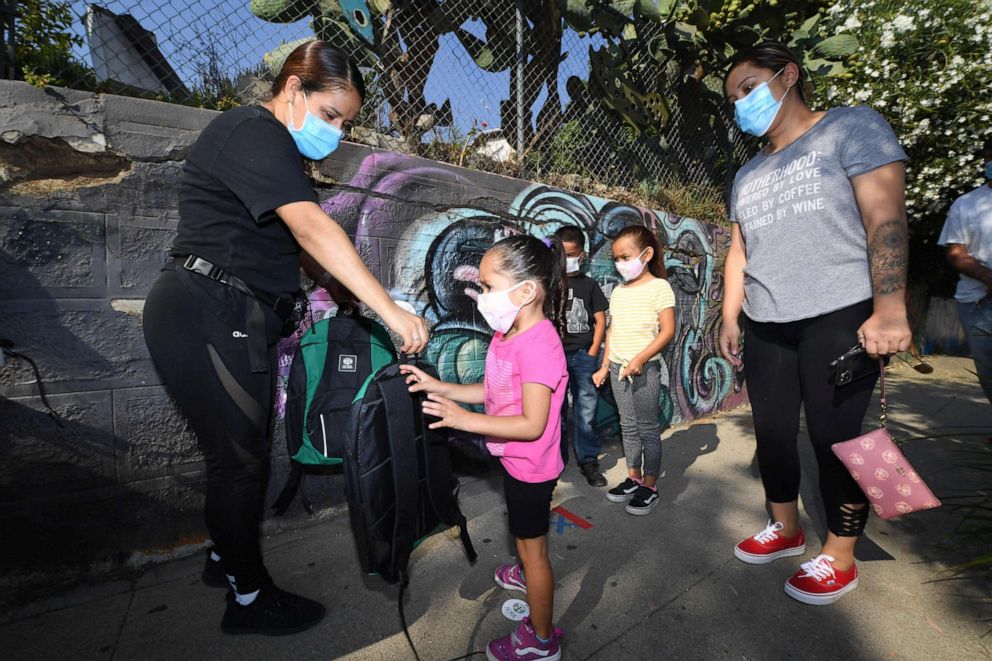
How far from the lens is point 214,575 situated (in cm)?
200

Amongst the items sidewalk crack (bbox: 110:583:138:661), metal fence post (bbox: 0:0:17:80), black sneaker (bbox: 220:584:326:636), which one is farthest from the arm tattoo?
metal fence post (bbox: 0:0:17:80)

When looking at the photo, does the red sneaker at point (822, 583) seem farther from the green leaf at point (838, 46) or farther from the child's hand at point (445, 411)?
the green leaf at point (838, 46)

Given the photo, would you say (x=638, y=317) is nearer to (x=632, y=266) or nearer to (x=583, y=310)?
(x=632, y=266)

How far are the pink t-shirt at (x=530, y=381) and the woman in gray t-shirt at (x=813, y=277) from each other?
1.03 meters

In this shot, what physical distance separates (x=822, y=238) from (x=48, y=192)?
10.4 ft

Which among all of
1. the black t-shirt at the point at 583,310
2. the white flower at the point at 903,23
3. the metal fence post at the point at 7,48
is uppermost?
the white flower at the point at 903,23

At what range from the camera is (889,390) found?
19.8ft

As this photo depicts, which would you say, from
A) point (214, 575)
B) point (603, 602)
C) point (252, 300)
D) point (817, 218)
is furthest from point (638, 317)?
point (214, 575)

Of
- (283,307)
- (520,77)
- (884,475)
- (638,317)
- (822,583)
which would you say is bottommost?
(822,583)

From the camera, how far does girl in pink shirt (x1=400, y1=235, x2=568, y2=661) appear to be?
142 centimetres

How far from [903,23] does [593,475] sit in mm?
7780

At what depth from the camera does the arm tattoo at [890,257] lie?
5.14 feet

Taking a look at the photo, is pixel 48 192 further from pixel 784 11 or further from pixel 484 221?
pixel 784 11

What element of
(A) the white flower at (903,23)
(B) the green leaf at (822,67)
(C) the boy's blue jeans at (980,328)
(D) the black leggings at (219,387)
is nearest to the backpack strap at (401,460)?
(D) the black leggings at (219,387)
